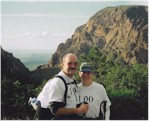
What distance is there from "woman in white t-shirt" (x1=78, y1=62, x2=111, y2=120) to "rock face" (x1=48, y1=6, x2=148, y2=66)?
7.84 feet

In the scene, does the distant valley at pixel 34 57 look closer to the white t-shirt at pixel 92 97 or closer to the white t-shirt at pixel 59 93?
the white t-shirt at pixel 92 97

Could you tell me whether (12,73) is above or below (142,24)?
below

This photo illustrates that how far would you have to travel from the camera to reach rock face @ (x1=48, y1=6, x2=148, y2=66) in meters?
8.12

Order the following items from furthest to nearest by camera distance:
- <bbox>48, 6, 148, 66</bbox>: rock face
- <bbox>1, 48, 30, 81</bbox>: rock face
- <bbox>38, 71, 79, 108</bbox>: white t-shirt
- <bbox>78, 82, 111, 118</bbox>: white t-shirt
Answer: <bbox>48, 6, 148, 66</bbox>: rock face → <bbox>1, 48, 30, 81</bbox>: rock face → <bbox>78, 82, 111, 118</bbox>: white t-shirt → <bbox>38, 71, 79, 108</bbox>: white t-shirt

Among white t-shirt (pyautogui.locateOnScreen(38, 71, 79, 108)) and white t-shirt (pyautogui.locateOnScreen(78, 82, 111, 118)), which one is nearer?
white t-shirt (pyautogui.locateOnScreen(38, 71, 79, 108))

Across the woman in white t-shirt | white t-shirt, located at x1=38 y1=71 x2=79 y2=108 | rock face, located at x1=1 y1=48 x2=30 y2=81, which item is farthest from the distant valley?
white t-shirt, located at x1=38 y1=71 x2=79 y2=108

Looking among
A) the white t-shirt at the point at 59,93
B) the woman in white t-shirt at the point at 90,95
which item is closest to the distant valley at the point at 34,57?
the woman in white t-shirt at the point at 90,95

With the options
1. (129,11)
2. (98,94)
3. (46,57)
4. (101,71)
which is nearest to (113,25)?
(129,11)

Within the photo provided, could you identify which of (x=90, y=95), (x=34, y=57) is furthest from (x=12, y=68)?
(x=90, y=95)

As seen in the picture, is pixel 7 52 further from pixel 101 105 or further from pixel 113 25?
pixel 101 105

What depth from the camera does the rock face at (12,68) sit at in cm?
801

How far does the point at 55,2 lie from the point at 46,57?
1146 millimetres

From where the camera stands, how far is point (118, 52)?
844 cm

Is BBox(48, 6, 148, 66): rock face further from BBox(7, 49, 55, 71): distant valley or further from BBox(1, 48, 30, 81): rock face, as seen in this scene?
BBox(1, 48, 30, 81): rock face
